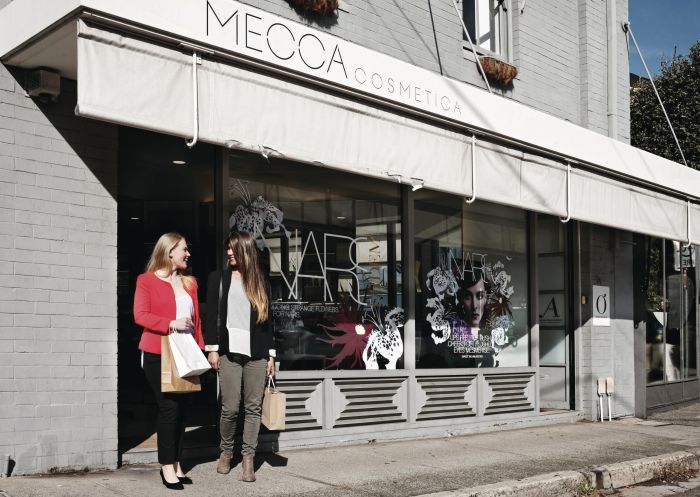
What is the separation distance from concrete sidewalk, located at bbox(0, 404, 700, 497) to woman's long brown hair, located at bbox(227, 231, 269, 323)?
50.4 inches

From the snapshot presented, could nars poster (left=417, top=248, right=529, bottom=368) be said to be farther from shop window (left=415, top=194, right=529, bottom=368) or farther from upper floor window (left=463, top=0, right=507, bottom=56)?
upper floor window (left=463, top=0, right=507, bottom=56)

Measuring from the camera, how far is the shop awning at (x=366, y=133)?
5559 millimetres

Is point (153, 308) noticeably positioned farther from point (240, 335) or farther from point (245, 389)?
point (245, 389)

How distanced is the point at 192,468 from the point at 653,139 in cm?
1471

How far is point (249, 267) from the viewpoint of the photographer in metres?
6.23

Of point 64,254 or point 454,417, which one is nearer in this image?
point 64,254

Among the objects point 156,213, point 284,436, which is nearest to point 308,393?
point 284,436

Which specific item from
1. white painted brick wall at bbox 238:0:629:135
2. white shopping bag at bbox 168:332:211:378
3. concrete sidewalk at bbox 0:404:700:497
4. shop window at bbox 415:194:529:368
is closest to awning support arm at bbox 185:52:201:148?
white shopping bag at bbox 168:332:211:378

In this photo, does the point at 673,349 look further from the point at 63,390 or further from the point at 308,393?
the point at 63,390

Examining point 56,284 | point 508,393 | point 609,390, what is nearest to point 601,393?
point 609,390

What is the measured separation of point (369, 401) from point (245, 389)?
2.56 meters

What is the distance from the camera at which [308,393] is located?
8.07 meters

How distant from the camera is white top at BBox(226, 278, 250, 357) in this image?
242 inches

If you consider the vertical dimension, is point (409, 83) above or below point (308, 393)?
above
